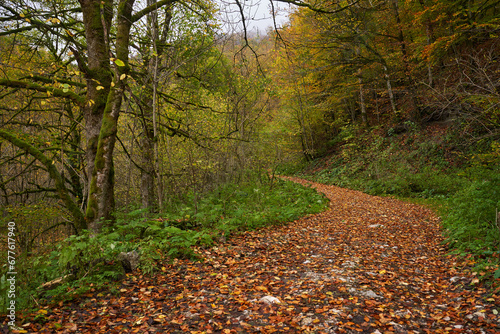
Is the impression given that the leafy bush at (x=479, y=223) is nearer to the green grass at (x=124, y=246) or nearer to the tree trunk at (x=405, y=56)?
the green grass at (x=124, y=246)

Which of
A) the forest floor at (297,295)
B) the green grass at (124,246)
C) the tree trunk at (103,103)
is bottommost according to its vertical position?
the forest floor at (297,295)

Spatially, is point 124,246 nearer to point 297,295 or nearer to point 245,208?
point 297,295

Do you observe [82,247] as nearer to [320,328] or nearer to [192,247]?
[192,247]

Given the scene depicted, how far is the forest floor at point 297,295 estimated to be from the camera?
3.03 meters

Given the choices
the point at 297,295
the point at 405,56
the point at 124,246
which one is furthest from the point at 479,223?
the point at 405,56

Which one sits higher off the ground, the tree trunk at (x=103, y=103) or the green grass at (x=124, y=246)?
the tree trunk at (x=103, y=103)

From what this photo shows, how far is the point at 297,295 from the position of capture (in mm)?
3697

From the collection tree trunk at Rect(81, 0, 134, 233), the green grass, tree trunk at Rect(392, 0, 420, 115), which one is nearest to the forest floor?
the green grass

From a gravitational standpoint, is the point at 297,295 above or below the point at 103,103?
below

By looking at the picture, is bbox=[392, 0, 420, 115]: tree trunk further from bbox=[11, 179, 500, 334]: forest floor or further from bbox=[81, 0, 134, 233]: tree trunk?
bbox=[81, 0, 134, 233]: tree trunk

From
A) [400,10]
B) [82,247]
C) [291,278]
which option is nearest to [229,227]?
[291,278]

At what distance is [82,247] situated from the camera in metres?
3.55

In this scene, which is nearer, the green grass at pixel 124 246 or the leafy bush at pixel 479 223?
the green grass at pixel 124 246

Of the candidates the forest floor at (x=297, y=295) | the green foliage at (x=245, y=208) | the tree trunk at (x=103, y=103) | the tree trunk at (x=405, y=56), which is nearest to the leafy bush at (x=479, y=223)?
the forest floor at (x=297, y=295)
